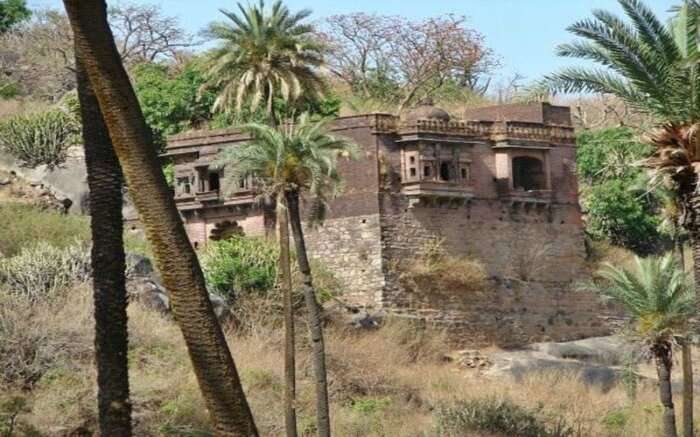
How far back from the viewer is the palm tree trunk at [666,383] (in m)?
35.0

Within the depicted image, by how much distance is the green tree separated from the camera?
7225cm

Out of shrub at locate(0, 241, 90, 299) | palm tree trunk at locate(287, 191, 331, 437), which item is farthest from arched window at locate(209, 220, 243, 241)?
palm tree trunk at locate(287, 191, 331, 437)

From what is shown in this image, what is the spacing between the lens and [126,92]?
14.0 metres

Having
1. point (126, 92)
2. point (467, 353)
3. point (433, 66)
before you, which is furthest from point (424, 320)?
point (126, 92)

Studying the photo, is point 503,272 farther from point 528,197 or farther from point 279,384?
point 279,384

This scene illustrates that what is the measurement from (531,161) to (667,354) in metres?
A: 17.0

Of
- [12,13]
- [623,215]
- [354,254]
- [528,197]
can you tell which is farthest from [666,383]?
[12,13]

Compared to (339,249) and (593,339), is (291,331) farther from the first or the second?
(593,339)

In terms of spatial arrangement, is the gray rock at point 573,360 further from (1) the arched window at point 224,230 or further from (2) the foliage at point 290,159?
(2) the foliage at point 290,159

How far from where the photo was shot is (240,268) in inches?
1834

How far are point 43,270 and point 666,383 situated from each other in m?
14.9

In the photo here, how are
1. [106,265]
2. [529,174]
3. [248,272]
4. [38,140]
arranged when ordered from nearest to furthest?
[106,265]
[248,272]
[529,174]
[38,140]

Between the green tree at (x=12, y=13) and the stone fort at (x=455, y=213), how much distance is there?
2295 cm

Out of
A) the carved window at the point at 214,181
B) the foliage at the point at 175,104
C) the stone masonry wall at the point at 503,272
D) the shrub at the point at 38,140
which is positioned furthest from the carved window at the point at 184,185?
the stone masonry wall at the point at 503,272
